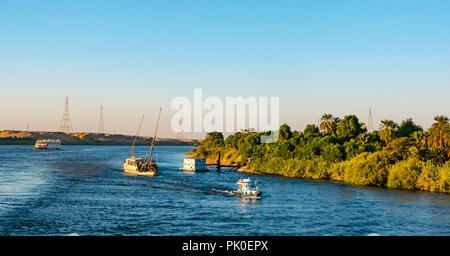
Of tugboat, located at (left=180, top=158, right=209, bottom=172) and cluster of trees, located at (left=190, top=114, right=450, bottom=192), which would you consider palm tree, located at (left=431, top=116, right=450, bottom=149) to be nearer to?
cluster of trees, located at (left=190, top=114, right=450, bottom=192)

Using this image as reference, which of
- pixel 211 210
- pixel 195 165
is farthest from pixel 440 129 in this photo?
pixel 195 165

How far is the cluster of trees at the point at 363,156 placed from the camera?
86500 mm

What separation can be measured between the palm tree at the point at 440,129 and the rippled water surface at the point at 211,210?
21056mm

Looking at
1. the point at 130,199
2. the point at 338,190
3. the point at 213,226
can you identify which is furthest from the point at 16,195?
the point at 338,190

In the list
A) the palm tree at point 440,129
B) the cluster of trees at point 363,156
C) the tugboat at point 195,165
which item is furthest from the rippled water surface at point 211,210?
the tugboat at point 195,165

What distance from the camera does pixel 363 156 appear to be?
102125 millimetres

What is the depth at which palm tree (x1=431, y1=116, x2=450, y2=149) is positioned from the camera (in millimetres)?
93231

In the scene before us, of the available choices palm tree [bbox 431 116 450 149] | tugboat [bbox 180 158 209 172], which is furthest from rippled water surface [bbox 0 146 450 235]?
tugboat [bbox 180 158 209 172]

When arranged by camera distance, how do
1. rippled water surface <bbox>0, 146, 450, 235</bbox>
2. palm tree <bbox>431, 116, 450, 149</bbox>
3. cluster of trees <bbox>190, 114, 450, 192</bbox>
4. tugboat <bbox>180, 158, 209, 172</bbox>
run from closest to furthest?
rippled water surface <bbox>0, 146, 450, 235</bbox>, cluster of trees <bbox>190, 114, 450, 192</bbox>, palm tree <bbox>431, 116, 450, 149</bbox>, tugboat <bbox>180, 158, 209, 172</bbox>

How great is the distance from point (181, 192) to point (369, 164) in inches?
1826

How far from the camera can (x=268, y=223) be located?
53.8m
